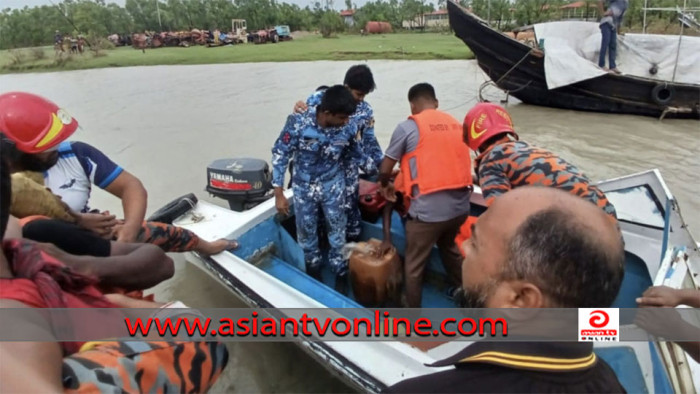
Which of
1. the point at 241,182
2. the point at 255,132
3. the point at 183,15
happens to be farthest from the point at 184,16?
the point at 241,182

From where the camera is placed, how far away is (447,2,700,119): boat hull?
8.30m

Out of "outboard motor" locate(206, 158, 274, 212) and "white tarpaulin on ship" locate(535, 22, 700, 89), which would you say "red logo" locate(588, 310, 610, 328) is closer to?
"outboard motor" locate(206, 158, 274, 212)

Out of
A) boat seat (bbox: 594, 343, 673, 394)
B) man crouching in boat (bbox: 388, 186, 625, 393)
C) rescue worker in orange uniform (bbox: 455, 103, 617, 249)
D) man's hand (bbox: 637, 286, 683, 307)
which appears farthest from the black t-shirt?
rescue worker in orange uniform (bbox: 455, 103, 617, 249)

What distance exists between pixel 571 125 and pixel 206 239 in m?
7.86

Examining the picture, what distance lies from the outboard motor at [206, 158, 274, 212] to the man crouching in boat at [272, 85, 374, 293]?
686 millimetres

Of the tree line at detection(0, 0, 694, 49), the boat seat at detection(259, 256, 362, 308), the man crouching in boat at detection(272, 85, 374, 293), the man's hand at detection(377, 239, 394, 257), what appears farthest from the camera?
the tree line at detection(0, 0, 694, 49)

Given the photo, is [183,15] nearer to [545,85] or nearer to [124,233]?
[545,85]

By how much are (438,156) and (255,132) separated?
7.31 meters

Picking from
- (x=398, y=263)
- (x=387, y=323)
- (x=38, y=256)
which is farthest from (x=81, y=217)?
(x=398, y=263)

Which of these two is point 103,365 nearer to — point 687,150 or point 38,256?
point 38,256

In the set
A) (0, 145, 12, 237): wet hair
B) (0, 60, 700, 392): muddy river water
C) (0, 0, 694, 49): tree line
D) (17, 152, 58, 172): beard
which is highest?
(0, 0, 694, 49): tree line

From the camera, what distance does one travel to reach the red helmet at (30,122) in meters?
1.61

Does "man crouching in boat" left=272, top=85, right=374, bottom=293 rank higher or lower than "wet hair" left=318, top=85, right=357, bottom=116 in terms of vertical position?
lower

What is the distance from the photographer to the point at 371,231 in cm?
311
